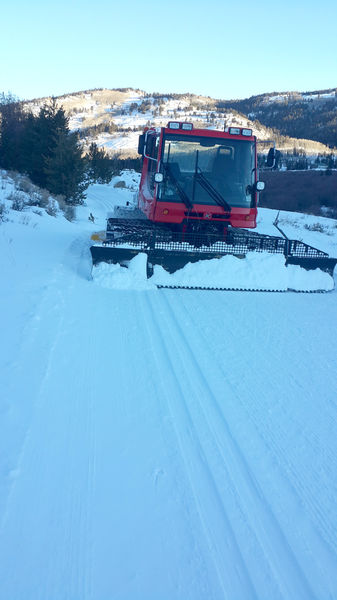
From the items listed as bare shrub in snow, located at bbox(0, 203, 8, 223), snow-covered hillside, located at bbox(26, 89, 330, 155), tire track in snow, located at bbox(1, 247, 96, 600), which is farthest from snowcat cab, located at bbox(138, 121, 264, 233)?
snow-covered hillside, located at bbox(26, 89, 330, 155)

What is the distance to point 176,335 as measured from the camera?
5176 mm

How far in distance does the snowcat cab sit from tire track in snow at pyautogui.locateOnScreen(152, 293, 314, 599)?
4.65 m

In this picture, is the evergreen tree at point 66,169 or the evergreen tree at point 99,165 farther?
the evergreen tree at point 99,165

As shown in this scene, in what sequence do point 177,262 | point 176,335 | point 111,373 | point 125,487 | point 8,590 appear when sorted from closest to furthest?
point 8,590 → point 125,487 → point 111,373 → point 176,335 → point 177,262

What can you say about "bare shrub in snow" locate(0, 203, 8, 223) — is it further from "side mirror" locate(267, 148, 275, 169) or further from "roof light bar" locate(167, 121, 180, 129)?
"side mirror" locate(267, 148, 275, 169)

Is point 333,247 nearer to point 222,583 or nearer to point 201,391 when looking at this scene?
point 201,391

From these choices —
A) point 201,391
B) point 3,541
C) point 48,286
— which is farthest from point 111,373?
point 48,286

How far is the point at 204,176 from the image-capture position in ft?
26.7

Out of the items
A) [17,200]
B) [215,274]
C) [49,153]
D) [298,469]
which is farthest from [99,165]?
[298,469]

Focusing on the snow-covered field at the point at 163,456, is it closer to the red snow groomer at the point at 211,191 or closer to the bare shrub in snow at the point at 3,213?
the red snow groomer at the point at 211,191

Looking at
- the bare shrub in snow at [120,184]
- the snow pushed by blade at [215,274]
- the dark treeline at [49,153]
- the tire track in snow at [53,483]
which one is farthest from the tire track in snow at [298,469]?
the bare shrub in snow at [120,184]

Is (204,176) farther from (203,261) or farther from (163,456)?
(163,456)

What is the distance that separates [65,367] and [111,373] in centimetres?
47

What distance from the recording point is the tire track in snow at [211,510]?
6.93 feet
